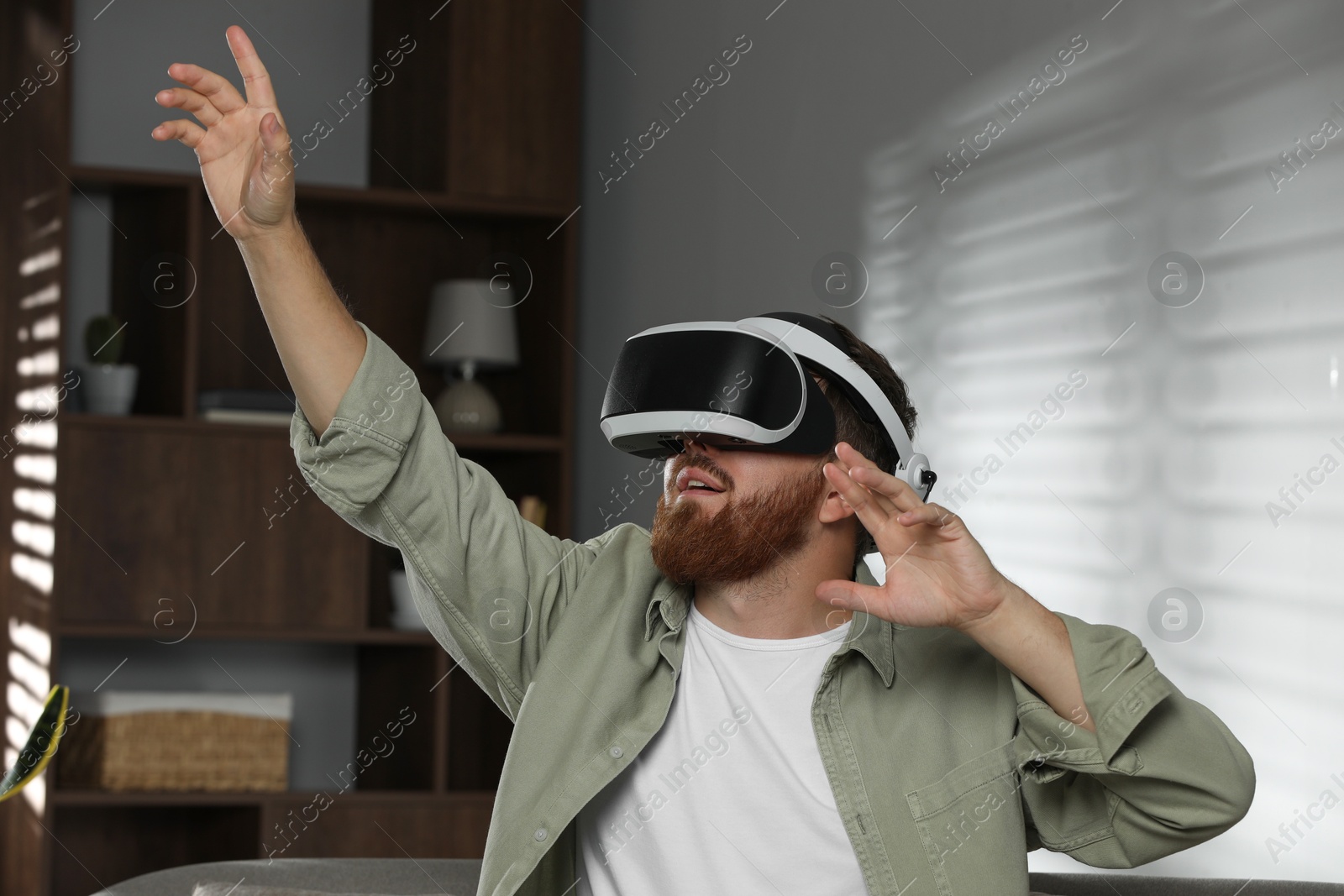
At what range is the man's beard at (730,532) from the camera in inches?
63.9

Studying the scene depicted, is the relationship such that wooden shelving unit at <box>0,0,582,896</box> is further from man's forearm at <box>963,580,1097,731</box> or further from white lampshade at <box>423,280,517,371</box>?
man's forearm at <box>963,580,1097,731</box>

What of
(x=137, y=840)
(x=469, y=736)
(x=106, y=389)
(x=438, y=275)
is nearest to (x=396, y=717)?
(x=469, y=736)

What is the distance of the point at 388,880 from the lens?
5.88 feet

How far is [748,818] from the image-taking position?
1543 mm

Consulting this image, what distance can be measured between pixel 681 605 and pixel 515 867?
368 mm

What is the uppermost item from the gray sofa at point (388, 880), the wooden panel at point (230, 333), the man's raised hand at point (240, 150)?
the wooden panel at point (230, 333)

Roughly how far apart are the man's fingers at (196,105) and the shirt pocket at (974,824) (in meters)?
0.99

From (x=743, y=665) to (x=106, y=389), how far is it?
92.3 inches

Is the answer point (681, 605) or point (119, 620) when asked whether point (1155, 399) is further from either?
point (119, 620)

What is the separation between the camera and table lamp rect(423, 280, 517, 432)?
3.74 m

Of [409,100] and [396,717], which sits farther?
[409,100]

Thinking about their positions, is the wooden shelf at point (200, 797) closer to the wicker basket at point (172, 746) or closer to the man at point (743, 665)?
the wicker basket at point (172, 746)

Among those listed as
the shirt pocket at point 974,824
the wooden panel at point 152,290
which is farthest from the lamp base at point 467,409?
the shirt pocket at point 974,824

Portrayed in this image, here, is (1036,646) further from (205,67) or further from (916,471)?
(205,67)
